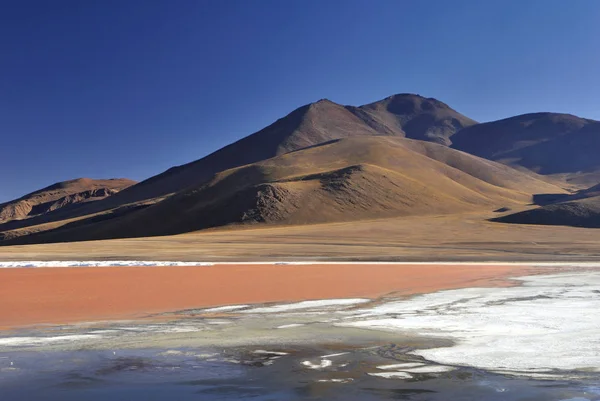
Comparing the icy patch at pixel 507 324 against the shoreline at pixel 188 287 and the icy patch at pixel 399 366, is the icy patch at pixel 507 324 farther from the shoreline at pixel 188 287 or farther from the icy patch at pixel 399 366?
the shoreline at pixel 188 287

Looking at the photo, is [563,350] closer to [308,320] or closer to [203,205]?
[308,320]

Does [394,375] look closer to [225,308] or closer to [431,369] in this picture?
[431,369]

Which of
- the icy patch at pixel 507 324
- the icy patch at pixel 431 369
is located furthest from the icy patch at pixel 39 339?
the icy patch at pixel 431 369

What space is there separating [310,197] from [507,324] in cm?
9863

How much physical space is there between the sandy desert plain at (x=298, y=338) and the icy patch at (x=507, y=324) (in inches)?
1.4

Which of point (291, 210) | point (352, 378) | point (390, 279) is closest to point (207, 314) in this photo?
point (352, 378)

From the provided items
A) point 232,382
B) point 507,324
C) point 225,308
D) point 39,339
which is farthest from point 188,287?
point 232,382

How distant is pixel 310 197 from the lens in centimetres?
11069

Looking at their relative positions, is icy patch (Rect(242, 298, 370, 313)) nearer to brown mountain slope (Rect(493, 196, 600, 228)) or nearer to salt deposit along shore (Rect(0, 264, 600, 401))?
salt deposit along shore (Rect(0, 264, 600, 401))

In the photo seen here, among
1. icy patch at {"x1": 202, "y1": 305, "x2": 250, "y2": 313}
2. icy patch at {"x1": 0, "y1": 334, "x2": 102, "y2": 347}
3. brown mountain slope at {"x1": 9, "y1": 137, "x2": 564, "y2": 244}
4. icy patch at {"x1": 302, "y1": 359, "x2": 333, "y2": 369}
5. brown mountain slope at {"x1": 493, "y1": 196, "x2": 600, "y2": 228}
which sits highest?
brown mountain slope at {"x1": 9, "y1": 137, "x2": 564, "y2": 244}

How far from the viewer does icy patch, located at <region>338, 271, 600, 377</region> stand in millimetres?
8750

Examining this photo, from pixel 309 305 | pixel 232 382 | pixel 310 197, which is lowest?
pixel 309 305

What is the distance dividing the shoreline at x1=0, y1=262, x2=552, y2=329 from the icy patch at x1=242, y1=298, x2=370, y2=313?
89 centimetres

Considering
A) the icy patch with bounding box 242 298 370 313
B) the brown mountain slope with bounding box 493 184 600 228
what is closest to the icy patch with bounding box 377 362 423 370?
the icy patch with bounding box 242 298 370 313
